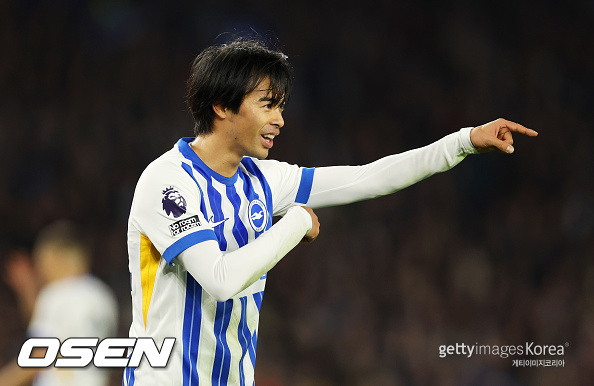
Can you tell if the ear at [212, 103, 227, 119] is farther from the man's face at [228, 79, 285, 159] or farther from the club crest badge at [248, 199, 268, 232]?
the club crest badge at [248, 199, 268, 232]

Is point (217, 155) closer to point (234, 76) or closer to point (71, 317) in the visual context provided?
point (234, 76)

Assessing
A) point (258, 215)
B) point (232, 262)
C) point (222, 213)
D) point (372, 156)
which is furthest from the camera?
point (372, 156)

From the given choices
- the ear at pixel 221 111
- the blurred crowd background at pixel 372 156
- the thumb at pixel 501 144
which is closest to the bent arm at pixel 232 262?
the ear at pixel 221 111

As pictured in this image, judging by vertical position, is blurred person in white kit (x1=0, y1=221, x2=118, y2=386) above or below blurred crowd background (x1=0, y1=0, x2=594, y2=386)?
below

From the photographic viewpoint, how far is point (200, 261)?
1.84 meters

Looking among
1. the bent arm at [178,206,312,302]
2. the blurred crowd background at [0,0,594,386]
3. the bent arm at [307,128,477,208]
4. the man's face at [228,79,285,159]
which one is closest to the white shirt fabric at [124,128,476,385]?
the bent arm at [178,206,312,302]

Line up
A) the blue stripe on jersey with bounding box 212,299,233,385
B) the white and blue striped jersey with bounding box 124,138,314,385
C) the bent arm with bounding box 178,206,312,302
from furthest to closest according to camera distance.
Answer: the blue stripe on jersey with bounding box 212,299,233,385 → the white and blue striped jersey with bounding box 124,138,314,385 → the bent arm with bounding box 178,206,312,302

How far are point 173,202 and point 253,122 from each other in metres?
0.40

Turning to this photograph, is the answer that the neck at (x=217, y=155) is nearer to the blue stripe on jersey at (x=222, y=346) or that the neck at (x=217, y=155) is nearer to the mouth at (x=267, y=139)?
the mouth at (x=267, y=139)

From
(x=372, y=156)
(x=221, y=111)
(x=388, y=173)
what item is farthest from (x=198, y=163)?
(x=372, y=156)

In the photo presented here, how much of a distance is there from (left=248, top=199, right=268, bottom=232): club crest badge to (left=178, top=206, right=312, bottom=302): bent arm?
0.70 ft

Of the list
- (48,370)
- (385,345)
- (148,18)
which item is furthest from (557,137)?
(48,370)

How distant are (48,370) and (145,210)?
2555mm

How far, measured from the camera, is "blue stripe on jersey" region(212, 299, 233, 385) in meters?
2.02
